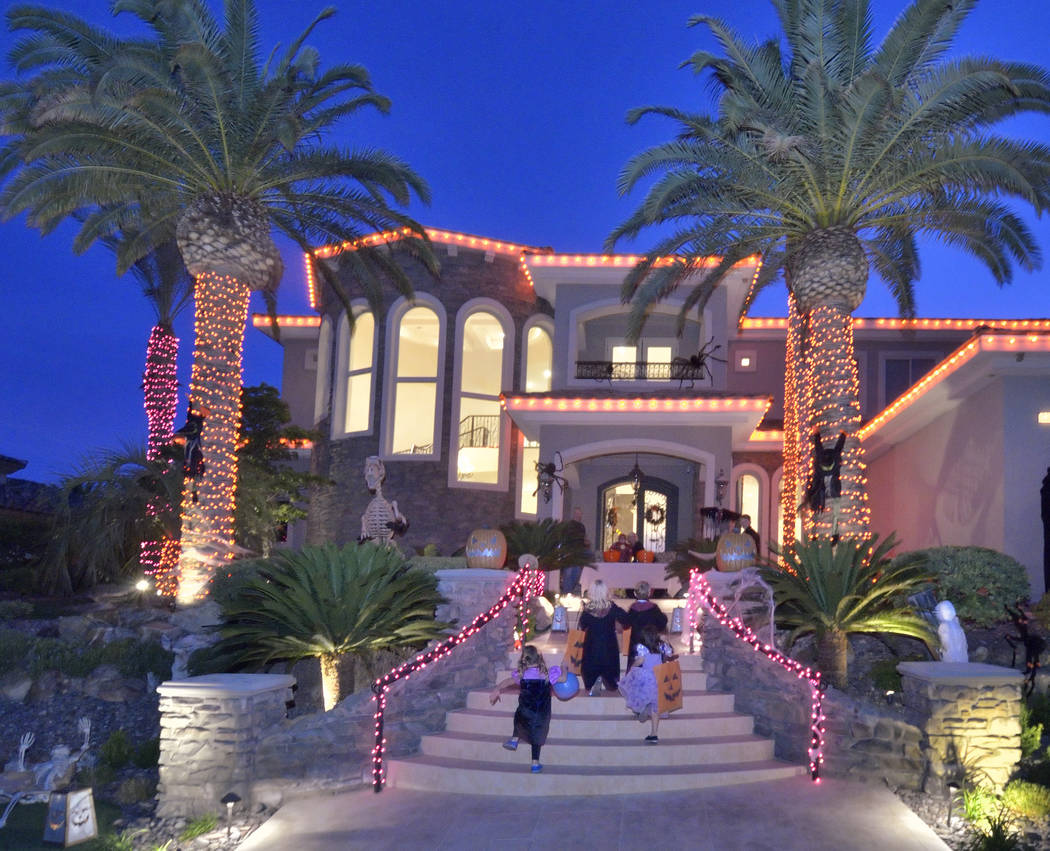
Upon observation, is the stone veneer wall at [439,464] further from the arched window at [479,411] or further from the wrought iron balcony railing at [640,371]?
the wrought iron balcony railing at [640,371]

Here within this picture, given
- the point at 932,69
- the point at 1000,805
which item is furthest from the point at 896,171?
the point at 1000,805

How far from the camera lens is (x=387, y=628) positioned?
35.4 ft

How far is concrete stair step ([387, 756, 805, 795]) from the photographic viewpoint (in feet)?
30.0

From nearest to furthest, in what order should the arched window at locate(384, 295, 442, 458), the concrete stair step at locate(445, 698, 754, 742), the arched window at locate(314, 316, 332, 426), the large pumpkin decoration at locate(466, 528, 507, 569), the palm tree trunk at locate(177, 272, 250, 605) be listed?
the concrete stair step at locate(445, 698, 754, 742)
the large pumpkin decoration at locate(466, 528, 507, 569)
the palm tree trunk at locate(177, 272, 250, 605)
the arched window at locate(314, 316, 332, 426)
the arched window at locate(384, 295, 442, 458)

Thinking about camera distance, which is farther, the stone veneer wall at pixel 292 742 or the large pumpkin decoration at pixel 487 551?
the large pumpkin decoration at pixel 487 551

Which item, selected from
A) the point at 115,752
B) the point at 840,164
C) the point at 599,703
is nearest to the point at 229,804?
the point at 115,752

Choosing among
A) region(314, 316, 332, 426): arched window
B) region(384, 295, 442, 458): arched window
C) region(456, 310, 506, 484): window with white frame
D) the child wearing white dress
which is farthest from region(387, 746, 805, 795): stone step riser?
region(314, 316, 332, 426): arched window

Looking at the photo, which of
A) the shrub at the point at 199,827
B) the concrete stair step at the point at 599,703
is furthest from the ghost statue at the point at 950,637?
the shrub at the point at 199,827

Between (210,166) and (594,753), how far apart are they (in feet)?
37.6

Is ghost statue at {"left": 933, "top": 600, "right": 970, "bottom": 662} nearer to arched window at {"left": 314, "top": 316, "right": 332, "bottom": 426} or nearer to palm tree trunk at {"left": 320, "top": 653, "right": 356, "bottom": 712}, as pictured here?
palm tree trunk at {"left": 320, "top": 653, "right": 356, "bottom": 712}

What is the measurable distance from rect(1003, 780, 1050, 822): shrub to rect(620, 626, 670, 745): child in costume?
3.30 meters

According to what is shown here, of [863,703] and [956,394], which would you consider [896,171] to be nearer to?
[956,394]

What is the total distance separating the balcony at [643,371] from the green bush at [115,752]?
12894 mm

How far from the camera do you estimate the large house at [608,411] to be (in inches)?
712
